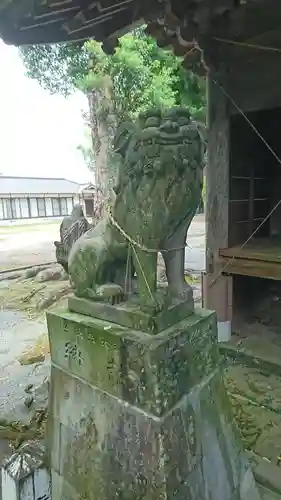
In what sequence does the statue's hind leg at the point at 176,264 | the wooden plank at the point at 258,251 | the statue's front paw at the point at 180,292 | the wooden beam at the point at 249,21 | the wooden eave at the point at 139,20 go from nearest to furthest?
the statue's hind leg at the point at 176,264 → the statue's front paw at the point at 180,292 → the wooden eave at the point at 139,20 → the wooden beam at the point at 249,21 → the wooden plank at the point at 258,251

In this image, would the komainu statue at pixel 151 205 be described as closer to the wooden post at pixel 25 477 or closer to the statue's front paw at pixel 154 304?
the statue's front paw at pixel 154 304

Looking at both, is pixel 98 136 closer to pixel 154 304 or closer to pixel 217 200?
pixel 217 200

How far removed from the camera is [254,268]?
3688 mm

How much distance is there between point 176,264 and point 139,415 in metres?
0.64

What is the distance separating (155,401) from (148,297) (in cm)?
40

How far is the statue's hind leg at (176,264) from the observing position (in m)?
1.54

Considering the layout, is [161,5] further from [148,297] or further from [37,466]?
[37,466]

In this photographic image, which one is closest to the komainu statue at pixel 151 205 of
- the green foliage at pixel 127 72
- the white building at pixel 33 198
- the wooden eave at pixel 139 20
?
the wooden eave at pixel 139 20

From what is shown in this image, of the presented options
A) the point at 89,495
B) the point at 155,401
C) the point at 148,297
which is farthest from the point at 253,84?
the point at 89,495

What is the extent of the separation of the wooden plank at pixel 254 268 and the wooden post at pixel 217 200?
0.14 m

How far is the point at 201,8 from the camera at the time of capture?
2996 millimetres

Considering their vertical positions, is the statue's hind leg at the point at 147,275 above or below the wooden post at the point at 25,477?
above

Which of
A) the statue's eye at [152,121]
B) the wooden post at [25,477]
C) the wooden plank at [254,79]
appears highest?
the wooden plank at [254,79]

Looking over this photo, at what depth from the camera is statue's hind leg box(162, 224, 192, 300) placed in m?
1.54
